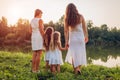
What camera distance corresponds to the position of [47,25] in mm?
68750

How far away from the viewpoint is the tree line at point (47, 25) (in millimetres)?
61513

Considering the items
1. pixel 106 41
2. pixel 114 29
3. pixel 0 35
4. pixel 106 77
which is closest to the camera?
pixel 106 77

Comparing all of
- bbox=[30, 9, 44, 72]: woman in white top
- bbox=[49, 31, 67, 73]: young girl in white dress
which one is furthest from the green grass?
bbox=[30, 9, 44, 72]: woman in white top

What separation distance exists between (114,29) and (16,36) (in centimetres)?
2791

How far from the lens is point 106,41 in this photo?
76188 millimetres

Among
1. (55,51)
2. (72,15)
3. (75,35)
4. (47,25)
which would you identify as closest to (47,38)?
(55,51)

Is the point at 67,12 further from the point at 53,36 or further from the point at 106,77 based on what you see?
the point at 106,77

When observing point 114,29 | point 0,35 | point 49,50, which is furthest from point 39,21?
point 114,29

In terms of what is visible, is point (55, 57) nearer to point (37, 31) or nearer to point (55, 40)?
point (55, 40)

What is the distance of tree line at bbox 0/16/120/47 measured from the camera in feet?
202

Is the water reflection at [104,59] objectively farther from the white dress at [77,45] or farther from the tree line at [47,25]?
the tree line at [47,25]

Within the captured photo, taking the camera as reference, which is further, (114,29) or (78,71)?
(114,29)

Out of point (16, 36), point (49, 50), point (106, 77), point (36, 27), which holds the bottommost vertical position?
point (106, 77)

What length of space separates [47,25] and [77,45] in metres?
58.2
